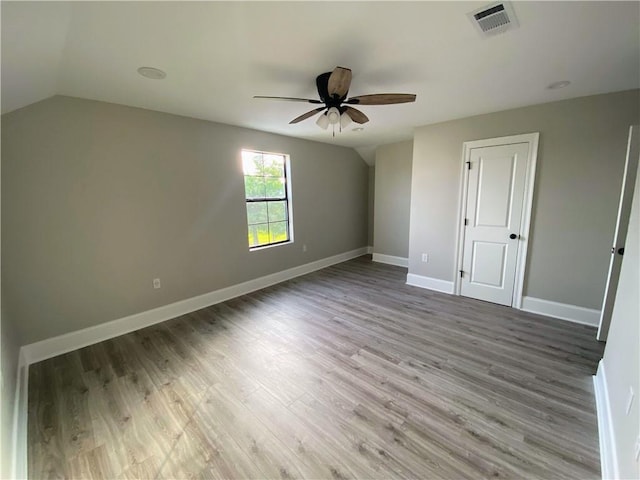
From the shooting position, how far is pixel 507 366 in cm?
225

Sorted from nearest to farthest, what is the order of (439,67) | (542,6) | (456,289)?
(542,6)
(439,67)
(456,289)

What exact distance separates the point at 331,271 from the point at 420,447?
358 centimetres

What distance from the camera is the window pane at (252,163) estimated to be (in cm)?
394

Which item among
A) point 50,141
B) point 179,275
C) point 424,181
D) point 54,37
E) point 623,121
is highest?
point 54,37

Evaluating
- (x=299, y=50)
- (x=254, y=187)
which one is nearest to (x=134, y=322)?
(x=254, y=187)

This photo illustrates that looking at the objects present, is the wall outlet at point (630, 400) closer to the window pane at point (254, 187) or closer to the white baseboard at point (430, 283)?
the white baseboard at point (430, 283)

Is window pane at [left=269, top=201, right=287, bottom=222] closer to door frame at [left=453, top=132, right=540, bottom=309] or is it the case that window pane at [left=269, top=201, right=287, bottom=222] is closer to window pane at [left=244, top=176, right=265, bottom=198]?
window pane at [left=244, top=176, right=265, bottom=198]

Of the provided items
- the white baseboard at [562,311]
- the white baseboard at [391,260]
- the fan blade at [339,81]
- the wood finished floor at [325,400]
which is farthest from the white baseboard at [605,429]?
the white baseboard at [391,260]

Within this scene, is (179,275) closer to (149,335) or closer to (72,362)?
(149,335)

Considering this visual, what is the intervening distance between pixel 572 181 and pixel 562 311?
4.93 ft

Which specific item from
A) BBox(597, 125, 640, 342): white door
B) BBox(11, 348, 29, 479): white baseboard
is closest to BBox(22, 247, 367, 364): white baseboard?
BBox(11, 348, 29, 479): white baseboard

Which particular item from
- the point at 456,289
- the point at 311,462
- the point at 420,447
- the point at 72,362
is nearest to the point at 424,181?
the point at 456,289

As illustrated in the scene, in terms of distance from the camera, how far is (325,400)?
6.26 ft

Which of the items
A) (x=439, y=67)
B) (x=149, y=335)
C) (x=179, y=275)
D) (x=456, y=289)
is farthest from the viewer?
(x=456, y=289)
